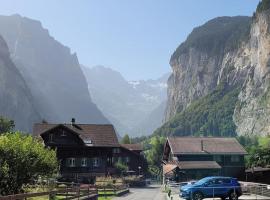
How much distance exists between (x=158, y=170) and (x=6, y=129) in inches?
1712

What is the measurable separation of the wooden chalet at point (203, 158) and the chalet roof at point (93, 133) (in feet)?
37.4

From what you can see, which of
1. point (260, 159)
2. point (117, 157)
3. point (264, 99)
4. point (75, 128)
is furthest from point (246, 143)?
point (75, 128)

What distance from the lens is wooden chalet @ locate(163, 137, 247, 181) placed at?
8069 cm

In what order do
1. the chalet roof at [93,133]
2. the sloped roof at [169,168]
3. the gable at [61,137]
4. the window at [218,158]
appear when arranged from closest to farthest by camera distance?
1. the gable at [61,137]
2. the chalet roof at [93,133]
3. the sloped roof at [169,168]
4. the window at [218,158]

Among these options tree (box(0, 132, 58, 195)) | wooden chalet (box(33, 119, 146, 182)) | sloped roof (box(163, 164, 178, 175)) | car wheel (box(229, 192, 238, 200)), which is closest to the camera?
tree (box(0, 132, 58, 195))

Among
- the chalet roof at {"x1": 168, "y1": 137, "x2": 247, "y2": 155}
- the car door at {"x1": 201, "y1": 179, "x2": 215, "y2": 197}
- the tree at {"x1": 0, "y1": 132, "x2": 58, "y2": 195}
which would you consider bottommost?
the car door at {"x1": 201, "y1": 179, "x2": 215, "y2": 197}

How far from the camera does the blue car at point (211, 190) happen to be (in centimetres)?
3419

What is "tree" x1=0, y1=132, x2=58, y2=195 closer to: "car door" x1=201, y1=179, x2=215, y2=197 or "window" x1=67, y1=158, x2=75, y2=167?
"car door" x1=201, y1=179, x2=215, y2=197

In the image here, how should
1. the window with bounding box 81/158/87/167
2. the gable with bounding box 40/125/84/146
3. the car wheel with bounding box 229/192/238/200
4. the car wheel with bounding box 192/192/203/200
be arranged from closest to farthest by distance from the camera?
the car wheel with bounding box 192/192/203/200
the car wheel with bounding box 229/192/238/200
the gable with bounding box 40/125/84/146
the window with bounding box 81/158/87/167

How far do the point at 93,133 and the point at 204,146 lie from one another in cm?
2075

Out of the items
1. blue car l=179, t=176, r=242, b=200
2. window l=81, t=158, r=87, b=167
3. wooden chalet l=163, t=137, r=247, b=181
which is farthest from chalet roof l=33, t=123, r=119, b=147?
blue car l=179, t=176, r=242, b=200

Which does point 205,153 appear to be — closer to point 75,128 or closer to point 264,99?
point 75,128

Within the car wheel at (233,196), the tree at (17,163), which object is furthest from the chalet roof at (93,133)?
the car wheel at (233,196)

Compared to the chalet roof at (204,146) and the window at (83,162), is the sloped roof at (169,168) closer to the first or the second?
the chalet roof at (204,146)
